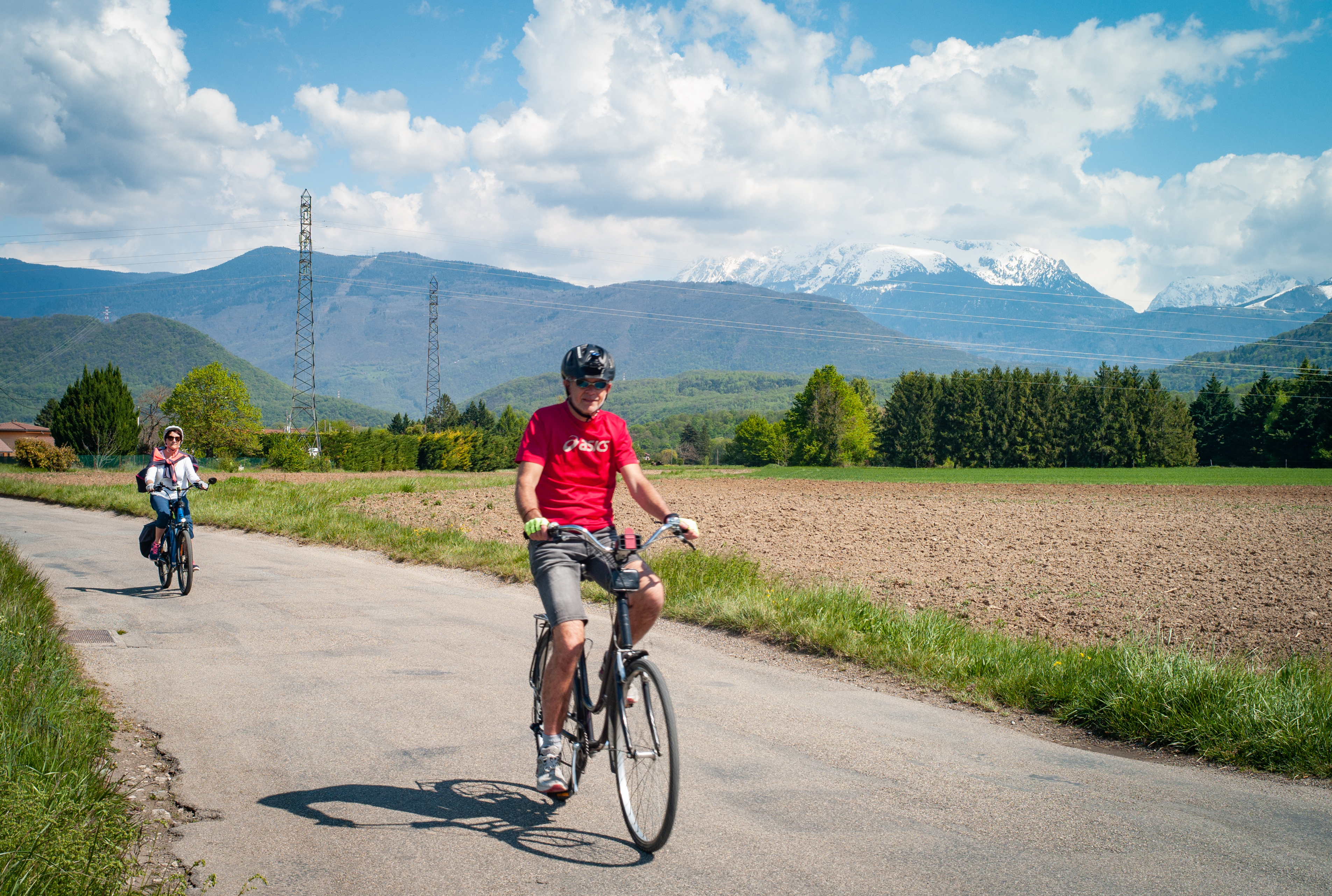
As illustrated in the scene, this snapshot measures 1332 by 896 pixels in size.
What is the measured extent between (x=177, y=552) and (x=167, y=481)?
1.07 meters

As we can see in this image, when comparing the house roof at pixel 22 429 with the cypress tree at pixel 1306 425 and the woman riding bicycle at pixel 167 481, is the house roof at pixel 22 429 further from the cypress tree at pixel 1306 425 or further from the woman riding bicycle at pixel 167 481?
the cypress tree at pixel 1306 425

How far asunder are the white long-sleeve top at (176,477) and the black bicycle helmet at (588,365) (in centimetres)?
937

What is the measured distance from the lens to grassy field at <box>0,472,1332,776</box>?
215 inches

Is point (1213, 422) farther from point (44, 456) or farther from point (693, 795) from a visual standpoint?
point (44, 456)

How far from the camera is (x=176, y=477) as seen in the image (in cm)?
1159

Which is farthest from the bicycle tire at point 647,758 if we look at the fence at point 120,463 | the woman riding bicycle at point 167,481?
the fence at point 120,463

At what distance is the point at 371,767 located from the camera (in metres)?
4.88

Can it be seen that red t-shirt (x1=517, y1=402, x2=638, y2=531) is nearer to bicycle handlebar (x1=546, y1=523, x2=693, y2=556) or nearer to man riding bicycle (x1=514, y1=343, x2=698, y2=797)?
man riding bicycle (x1=514, y1=343, x2=698, y2=797)

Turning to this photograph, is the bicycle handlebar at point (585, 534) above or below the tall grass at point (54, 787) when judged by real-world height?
above

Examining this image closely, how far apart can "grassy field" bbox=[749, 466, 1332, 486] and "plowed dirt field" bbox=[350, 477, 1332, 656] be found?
17953 millimetres

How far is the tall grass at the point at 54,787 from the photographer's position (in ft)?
9.87

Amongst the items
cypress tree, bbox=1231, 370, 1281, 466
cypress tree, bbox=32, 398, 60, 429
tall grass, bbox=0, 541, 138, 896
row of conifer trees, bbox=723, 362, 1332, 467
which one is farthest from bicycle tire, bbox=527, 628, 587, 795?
cypress tree, bbox=32, 398, 60, 429

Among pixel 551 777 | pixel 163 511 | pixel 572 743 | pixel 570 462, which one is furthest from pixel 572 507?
pixel 163 511

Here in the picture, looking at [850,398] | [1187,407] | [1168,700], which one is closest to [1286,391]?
[1187,407]
